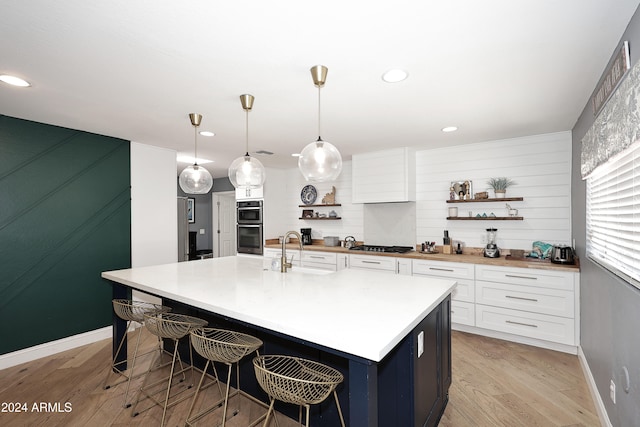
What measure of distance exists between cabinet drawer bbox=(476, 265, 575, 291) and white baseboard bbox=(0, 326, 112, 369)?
4307mm

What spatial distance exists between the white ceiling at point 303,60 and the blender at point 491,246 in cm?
132

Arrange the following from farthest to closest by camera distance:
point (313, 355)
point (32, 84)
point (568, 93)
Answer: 1. point (568, 93)
2. point (32, 84)
3. point (313, 355)

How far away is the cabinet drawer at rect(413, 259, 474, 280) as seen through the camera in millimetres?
3580

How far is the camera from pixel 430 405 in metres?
1.89

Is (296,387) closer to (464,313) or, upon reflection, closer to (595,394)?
(595,394)

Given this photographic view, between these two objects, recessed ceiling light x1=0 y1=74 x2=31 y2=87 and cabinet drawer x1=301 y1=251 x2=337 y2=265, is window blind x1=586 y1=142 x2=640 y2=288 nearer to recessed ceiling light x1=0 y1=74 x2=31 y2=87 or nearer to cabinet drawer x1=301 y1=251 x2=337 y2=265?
cabinet drawer x1=301 y1=251 x2=337 y2=265

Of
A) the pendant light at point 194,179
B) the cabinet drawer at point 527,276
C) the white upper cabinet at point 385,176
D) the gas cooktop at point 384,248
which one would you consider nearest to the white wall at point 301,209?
the gas cooktop at point 384,248

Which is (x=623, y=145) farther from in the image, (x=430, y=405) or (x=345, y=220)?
(x=345, y=220)

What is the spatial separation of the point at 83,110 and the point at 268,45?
80.0 inches

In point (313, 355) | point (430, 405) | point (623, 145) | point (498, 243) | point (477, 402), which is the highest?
point (623, 145)

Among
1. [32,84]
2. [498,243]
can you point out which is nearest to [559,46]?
[498,243]

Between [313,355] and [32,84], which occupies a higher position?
[32,84]

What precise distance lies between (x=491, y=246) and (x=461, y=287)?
24.8 inches

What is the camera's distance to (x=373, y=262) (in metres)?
4.26
